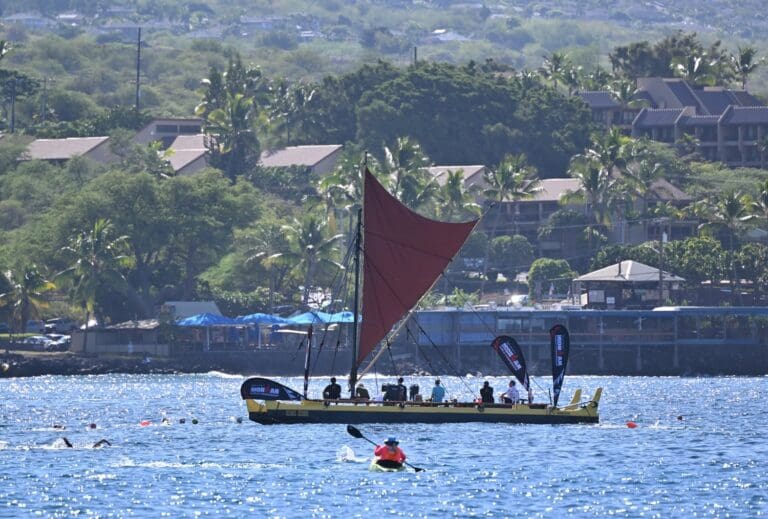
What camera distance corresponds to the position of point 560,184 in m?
175

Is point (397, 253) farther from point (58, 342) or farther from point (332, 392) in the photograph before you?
point (58, 342)

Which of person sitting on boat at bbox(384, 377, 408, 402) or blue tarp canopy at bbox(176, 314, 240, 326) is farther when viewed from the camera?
blue tarp canopy at bbox(176, 314, 240, 326)

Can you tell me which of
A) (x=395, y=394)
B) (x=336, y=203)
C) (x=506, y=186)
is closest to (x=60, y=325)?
(x=336, y=203)

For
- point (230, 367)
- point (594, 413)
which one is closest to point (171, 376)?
point (230, 367)

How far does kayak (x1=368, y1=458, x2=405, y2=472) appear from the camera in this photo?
58281mm

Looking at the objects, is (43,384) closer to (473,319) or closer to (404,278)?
(473,319)

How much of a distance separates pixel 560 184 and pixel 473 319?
39740 millimetres

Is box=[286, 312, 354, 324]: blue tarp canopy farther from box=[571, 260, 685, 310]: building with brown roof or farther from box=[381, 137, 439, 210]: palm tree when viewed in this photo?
box=[571, 260, 685, 310]: building with brown roof

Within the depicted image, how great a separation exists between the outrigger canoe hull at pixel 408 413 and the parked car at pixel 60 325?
72.2 m

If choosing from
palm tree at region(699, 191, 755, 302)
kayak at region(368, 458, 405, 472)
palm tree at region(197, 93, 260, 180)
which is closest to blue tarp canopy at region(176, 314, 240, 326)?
palm tree at region(699, 191, 755, 302)

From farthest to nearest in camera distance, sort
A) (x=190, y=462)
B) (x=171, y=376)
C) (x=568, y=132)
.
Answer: (x=568, y=132), (x=171, y=376), (x=190, y=462)

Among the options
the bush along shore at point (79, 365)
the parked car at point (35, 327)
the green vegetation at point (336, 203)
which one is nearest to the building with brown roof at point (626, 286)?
the green vegetation at point (336, 203)

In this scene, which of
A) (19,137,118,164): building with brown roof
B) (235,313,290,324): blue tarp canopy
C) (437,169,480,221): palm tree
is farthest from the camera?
(19,137,118,164): building with brown roof

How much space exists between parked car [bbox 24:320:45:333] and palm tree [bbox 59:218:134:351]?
674 cm
